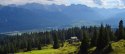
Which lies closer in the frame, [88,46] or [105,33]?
[105,33]

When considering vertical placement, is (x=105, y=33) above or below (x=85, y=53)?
above

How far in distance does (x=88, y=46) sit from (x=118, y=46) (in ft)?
64.6

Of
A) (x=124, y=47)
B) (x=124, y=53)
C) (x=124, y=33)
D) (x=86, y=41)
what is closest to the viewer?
(x=124, y=53)

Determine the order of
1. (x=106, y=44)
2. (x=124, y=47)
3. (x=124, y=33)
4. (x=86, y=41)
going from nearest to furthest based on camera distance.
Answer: (x=124, y=47) → (x=106, y=44) → (x=86, y=41) → (x=124, y=33)

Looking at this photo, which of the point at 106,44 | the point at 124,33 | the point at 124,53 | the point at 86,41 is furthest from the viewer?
the point at 124,33

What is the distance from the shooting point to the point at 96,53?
115 m

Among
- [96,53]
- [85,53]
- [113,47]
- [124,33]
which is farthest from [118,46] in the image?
[124,33]

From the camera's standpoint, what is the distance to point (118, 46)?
11306cm

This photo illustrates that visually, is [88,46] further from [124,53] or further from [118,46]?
[124,53]

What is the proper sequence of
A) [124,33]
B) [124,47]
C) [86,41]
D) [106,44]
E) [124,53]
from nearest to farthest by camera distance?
[124,53] < [124,47] < [106,44] < [86,41] < [124,33]

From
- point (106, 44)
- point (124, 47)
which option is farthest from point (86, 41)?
point (124, 47)

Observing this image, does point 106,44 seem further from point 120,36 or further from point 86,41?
point 120,36

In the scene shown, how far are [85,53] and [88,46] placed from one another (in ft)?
21.5

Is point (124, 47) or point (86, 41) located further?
point (86, 41)
